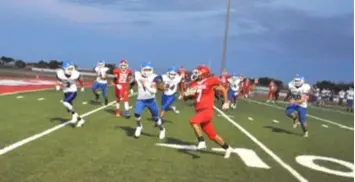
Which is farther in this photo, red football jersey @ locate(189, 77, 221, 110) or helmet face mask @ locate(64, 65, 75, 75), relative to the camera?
helmet face mask @ locate(64, 65, 75, 75)

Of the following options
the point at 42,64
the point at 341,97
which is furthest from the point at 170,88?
the point at 42,64

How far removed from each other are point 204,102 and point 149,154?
60.8 inches

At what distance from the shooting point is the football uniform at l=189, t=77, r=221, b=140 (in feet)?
40.3

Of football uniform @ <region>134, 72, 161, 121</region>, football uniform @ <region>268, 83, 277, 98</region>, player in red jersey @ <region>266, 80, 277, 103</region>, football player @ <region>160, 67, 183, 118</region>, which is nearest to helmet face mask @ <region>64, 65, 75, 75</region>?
football uniform @ <region>134, 72, 161, 121</region>

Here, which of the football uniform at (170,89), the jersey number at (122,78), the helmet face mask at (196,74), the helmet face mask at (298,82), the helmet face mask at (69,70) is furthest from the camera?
the jersey number at (122,78)

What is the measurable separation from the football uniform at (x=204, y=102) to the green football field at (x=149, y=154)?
2.10 ft

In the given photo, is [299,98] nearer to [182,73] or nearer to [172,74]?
[172,74]

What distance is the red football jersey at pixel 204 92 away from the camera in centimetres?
1230

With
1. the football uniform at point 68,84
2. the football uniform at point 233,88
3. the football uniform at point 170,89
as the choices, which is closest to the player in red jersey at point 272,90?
the football uniform at point 233,88

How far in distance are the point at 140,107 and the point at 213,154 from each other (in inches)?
129

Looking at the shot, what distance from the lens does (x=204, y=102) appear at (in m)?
12.4

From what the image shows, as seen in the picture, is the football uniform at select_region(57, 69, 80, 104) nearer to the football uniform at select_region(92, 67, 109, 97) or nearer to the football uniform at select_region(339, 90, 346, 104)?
the football uniform at select_region(92, 67, 109, 97)

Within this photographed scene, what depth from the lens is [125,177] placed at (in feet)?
30.0

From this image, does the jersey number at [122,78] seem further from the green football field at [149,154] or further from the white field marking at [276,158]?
the white field marking at [276,158]
